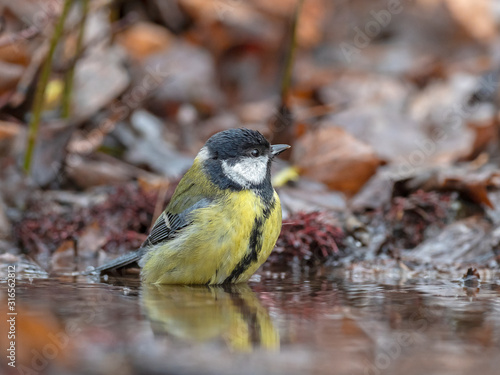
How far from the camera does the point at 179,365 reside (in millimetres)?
1629

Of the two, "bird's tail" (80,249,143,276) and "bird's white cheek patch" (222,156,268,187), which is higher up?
"bird's white cheek patch" (222,156,268,187)

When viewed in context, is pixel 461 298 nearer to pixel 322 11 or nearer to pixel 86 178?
pixel 86 178

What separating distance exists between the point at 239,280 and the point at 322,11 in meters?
6.66

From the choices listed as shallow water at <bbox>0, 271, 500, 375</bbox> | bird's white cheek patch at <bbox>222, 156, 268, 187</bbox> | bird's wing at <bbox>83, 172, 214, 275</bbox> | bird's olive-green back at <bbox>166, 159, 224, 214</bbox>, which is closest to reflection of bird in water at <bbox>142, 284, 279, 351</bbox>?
shallow water at <bbox>0, 271, 500, 375</bbox>

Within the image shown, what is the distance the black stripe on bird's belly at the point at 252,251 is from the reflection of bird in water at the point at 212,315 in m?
0.09

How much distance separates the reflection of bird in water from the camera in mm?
1950

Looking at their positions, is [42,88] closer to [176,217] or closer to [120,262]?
[120,262]

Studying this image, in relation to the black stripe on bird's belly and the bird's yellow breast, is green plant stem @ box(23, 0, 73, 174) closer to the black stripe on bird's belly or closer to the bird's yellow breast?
the bird's yellow breast

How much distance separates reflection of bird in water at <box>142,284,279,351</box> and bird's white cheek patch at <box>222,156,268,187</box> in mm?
611

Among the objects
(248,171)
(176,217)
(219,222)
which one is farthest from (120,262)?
(248,171)

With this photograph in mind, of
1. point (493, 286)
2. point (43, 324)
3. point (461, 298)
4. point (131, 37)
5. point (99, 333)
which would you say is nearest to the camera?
point (99, 333)

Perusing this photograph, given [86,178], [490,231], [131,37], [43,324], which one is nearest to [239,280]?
[43,324]

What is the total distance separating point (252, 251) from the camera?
324 cm

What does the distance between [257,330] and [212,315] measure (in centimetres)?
29
